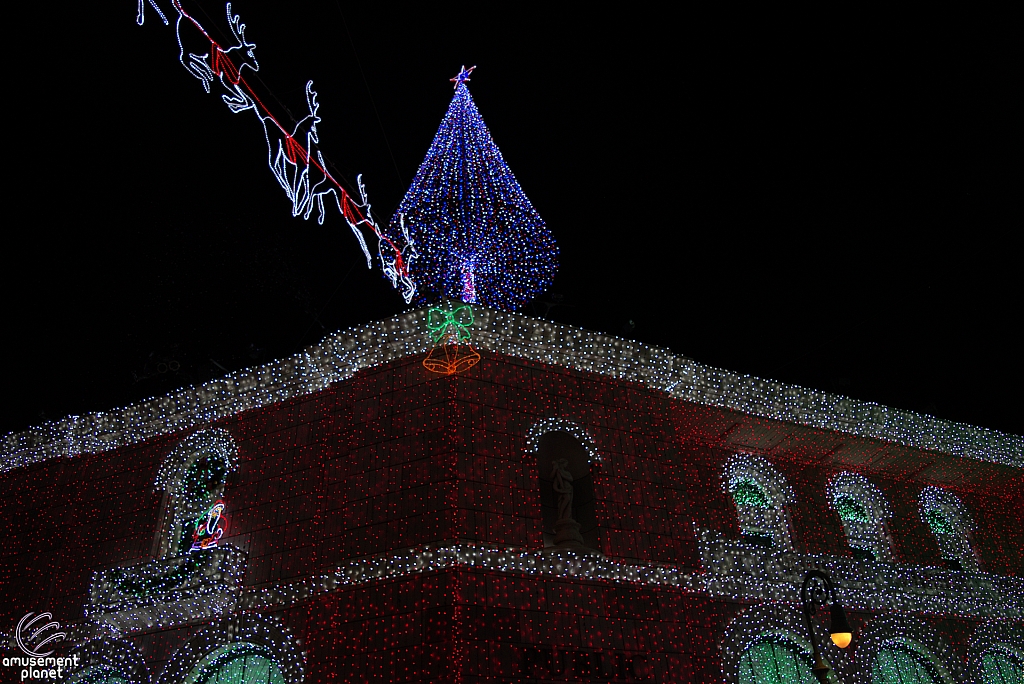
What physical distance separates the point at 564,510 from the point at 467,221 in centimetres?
579

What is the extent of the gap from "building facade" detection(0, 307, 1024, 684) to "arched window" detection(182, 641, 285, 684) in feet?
0.12

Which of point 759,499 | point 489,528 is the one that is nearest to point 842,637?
point 489,528

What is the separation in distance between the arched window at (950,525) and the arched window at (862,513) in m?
1.46

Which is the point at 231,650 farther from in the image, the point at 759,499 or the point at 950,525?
the point at 950,525

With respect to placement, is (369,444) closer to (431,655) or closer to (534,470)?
(534,470)

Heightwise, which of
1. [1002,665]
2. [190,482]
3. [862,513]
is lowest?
[1002,665]

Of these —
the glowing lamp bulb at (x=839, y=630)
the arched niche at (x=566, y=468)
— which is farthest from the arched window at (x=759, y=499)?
the glowing lamp bulb at (x=839, y=630)

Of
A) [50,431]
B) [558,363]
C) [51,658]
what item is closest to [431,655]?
[558,363]

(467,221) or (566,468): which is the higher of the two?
(467,221)

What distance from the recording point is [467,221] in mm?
14547

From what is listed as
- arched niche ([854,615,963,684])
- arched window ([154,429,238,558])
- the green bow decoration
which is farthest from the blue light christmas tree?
arched niche ([854,615,963,684])

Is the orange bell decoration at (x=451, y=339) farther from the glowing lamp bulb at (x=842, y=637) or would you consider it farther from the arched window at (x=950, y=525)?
the arched window at (x=950, y=525)

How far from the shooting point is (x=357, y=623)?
443 inches

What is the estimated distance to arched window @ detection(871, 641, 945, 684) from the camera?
47.2ft
